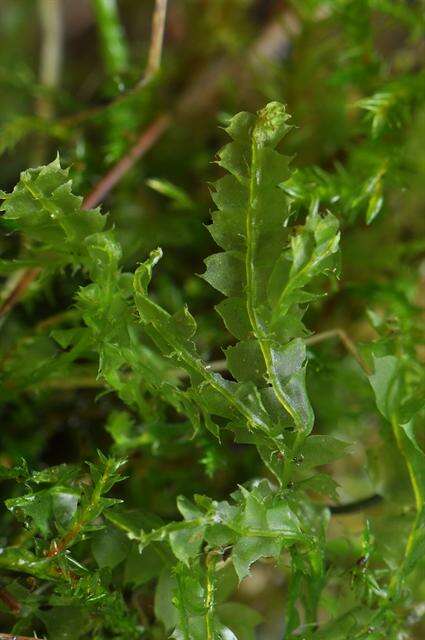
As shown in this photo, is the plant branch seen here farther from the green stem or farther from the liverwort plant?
the liverwort plant

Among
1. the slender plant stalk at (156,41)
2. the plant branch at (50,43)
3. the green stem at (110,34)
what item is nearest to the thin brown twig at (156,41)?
the slender plant stalk at (156,41)

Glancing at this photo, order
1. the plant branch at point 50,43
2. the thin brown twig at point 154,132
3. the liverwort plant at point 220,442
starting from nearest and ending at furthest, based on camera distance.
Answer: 1. the liverwort plant at point 220,442
2. the thin brown twig at point 154,132
3. the plant branch at point 50,43

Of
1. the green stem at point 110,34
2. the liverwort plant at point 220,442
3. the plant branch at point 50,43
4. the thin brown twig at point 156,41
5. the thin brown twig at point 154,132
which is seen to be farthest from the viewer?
the plant branch at point 50,43

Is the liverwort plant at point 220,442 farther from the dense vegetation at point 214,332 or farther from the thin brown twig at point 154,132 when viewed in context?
the thin brown twig at point 154,132

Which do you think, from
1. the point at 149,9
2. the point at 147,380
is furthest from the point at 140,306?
the point at 149,9

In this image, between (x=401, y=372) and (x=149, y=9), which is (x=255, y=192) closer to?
(x=401, y=372)

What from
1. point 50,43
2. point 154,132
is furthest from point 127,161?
point 50,43

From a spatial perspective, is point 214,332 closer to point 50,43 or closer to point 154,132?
point 154,132

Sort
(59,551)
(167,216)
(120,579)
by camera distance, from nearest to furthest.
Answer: (59,551) < (120,579) < (167,216)

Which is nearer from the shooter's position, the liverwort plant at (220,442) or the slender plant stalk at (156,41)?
the liverwort plant at (220,442)
